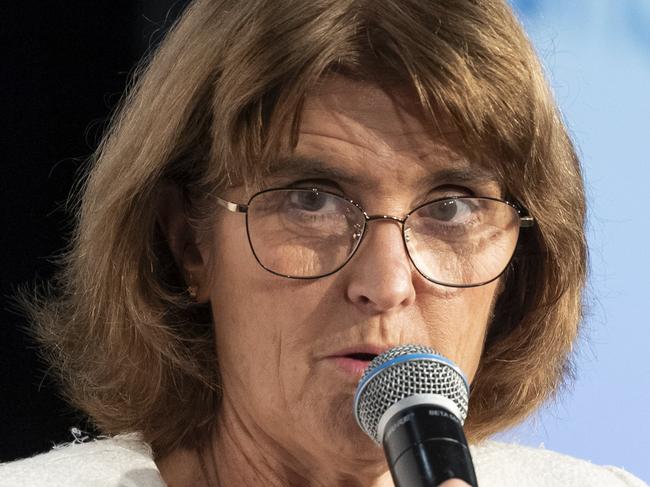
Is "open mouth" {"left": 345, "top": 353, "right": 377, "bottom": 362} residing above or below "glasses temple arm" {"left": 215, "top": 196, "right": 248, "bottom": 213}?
below

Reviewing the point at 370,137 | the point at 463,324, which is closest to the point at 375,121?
the point at 370,137

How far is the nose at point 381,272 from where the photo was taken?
2.17 meters

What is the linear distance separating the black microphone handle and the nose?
631 mm

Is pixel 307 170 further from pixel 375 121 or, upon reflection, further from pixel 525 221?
pixel 525 221

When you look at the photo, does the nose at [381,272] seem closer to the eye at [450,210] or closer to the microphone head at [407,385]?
the eye at [450,210]

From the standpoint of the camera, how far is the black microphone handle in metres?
1.40

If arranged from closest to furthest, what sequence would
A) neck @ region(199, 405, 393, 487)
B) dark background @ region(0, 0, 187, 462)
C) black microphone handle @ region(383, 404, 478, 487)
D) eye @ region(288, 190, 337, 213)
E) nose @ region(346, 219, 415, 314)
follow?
black microphone handle @ region(383, 404, 478, 487) < nose @ region(346, 219, 415, 314) < eye @ region(288, 190, 337, 213) < neck @ region(199, 405, 393, 487) < dark background @ region(0, 0, 187, 462)

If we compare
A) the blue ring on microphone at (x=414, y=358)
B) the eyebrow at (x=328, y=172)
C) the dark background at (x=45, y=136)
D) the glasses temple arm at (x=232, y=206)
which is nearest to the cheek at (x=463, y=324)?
the eyebrow at (x=328, y=172)

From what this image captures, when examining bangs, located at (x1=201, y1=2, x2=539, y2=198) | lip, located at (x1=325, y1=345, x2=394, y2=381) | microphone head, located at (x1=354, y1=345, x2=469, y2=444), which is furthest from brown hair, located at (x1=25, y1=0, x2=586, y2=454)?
microphone head, located at (x1=354, y1=345, x2=469, y2=444)

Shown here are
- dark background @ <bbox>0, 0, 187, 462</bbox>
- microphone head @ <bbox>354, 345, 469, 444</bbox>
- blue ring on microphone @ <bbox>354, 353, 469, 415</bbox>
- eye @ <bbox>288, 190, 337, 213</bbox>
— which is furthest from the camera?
dark background @ <bbox>0, 0, 187, 462</bbox>

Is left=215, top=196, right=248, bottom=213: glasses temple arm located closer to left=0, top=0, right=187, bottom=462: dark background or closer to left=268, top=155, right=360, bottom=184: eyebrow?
left=268, top=155, right=360, bottom=184: eyebrow

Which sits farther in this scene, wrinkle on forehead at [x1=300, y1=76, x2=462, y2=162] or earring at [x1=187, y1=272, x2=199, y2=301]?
earring at [x1=187, y1=272, x2=199, y2=301]

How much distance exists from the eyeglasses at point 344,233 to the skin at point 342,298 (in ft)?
0.06

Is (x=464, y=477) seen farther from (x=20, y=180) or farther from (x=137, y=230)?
(x=20, y=180)
